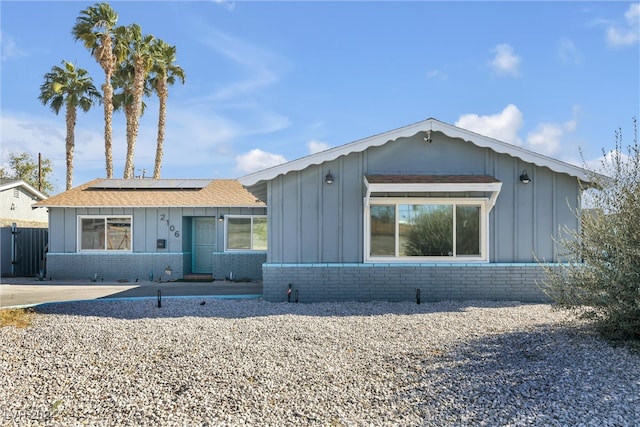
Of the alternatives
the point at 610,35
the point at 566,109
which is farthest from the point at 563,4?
the point at 566,109

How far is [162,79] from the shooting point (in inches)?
931

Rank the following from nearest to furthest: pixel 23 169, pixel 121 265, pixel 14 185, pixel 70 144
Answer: pixel 121 265, pixel 14 185, pixel 70 144, pixel 23 169

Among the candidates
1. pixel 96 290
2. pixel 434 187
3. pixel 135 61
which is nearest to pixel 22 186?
pixel 135 61

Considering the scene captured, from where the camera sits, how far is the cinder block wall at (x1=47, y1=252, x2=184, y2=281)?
1358cm

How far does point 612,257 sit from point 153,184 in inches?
574

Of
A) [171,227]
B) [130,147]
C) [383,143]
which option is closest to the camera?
[383,143]

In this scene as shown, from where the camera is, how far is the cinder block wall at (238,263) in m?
13.4

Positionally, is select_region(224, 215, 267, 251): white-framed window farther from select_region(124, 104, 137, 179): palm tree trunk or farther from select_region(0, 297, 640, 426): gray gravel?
select_region(124, 104, 137, 179): palm tree trunk

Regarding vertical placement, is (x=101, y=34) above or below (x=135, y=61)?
above

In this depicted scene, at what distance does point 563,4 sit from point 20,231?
60.3 feet

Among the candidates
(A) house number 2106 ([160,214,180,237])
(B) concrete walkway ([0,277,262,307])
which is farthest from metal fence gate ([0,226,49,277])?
(A) house number 2106 ([160,214,180,237])

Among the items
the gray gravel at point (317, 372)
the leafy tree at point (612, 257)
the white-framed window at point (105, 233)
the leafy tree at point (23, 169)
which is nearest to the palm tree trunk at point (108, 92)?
the white-framed window at point (105, 233)

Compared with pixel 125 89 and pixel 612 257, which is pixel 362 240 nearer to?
pixel 612 257

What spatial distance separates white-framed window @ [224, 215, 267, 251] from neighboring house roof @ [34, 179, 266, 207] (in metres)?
0.56
